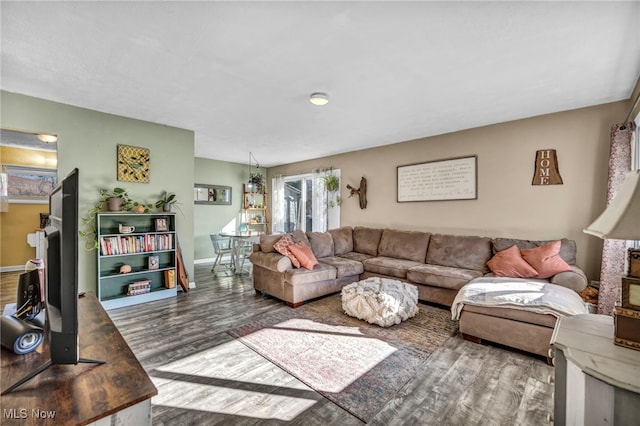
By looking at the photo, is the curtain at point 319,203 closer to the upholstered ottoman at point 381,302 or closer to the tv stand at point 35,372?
the upholstered ottoman at point 381,302

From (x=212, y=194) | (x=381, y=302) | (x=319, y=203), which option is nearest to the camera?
(x=381, y=302)

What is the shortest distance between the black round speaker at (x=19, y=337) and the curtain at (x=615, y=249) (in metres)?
4.34

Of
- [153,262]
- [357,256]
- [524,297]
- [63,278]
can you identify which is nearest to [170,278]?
[153,262]

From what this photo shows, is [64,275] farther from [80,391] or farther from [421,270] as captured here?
[421,270]

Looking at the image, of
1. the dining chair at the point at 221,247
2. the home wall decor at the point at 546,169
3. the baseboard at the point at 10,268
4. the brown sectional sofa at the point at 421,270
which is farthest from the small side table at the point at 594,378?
the baseboard at the point at 10,268

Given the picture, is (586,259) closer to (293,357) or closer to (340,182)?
(293,357)

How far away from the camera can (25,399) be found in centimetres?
78

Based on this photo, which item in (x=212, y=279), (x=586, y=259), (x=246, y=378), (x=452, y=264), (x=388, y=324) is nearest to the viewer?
(x=246, y=378)

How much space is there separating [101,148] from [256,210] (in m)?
4.20

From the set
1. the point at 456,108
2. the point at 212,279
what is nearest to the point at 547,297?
the point at 456,108

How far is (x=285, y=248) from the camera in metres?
3.93

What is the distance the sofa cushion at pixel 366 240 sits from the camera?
4957 millimetres

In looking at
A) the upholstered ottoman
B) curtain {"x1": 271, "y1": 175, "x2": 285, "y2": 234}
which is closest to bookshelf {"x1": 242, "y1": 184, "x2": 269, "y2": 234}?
curtain {"x1": 271, "y1": 175, "x2": 285, "y2": 234}

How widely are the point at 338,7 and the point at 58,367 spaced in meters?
2.19
